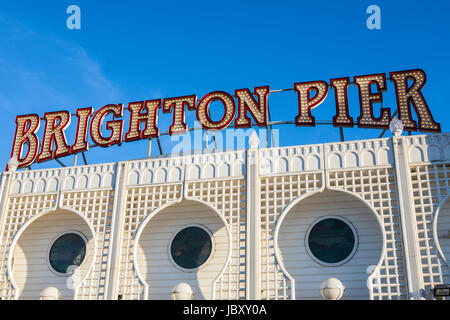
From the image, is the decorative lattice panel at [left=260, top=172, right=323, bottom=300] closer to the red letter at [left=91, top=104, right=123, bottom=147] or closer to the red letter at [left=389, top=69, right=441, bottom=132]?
the red letter at [left=389, top=69, right=441, bottom=132]

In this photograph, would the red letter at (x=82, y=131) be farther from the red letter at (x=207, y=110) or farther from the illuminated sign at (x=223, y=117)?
the red letter at (x=207, y=110)

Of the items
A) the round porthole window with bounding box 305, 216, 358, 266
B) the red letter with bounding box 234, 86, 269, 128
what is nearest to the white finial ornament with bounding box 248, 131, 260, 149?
the red letter with bounding box 234, 86, 269, 128

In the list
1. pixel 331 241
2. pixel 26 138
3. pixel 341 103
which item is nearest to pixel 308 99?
pixel 341 103

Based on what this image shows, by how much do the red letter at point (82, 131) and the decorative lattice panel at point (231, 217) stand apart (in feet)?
25.2

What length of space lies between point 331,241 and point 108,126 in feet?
43.2

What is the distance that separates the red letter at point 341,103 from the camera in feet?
76.2

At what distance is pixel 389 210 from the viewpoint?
61.3ft

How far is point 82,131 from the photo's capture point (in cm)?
2681

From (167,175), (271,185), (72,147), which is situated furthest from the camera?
(72,147)

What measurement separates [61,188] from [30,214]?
182 cm

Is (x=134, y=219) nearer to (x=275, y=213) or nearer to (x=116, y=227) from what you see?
(x=116, y=227)
